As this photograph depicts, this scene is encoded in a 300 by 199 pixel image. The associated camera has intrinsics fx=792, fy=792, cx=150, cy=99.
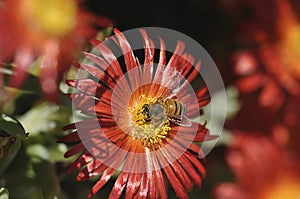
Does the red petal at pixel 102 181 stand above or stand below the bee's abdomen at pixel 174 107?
below

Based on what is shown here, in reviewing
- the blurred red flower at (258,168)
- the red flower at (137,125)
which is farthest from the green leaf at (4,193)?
the blurred red flower at (258,168)

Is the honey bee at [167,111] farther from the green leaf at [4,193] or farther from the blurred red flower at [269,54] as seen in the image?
the blurred red flower at [269,54]

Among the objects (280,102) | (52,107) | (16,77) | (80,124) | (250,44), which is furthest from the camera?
(250,44)

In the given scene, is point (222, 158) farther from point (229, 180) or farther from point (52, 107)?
point (52, 107)

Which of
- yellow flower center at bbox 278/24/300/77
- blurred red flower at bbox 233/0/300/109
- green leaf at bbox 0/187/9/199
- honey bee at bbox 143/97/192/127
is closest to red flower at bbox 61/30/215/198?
honey bee at bbox 143/97/192/127

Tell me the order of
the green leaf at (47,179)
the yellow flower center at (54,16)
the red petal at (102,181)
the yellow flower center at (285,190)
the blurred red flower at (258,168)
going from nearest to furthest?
the red petal at (102,181) → the green leaf at (47,179) → the yellow flower center at (54,16) → the blurred red flower at (258,168) → the yellow flower center at (285,190)

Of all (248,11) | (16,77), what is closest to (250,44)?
(248,11)
